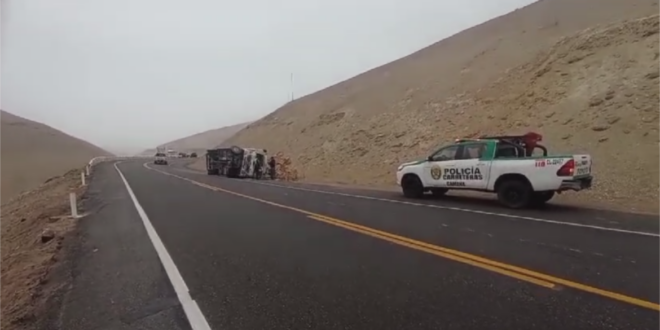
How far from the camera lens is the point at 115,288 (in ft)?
21.8

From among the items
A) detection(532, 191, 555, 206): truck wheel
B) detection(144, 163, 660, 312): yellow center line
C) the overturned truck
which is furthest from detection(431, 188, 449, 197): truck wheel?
the overturned truck

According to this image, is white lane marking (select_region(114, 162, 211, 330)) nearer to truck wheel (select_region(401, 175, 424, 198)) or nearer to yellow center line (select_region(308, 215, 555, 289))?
yellow center line (select_region(308, 215, 555, 289))

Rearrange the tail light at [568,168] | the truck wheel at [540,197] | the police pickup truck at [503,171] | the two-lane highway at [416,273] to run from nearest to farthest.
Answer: the two-lane highway at [416,273]
the tail light at [568,168]
the police pickup truck at [503,171]
the truck wheel at [540,197]

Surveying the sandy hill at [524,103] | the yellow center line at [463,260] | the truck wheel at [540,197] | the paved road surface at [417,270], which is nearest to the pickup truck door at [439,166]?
the truck wheel at [540,197]

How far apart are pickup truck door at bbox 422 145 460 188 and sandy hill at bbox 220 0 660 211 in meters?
4.82

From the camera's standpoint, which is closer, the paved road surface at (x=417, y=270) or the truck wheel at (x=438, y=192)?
the paved road surface at (x=417, y=270)

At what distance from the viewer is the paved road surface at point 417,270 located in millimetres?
4965

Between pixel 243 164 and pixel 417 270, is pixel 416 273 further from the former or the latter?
pixel 243 164

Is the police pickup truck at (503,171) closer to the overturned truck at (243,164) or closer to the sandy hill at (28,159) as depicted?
the overturned truck at (243,164)

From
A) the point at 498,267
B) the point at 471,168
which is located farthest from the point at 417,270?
the point at 471,168

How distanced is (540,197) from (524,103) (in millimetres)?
16778

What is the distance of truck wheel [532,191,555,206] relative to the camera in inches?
528

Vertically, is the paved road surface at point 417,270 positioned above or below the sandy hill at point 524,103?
below

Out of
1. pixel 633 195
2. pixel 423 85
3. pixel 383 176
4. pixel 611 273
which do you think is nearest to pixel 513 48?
pixel 423 85
